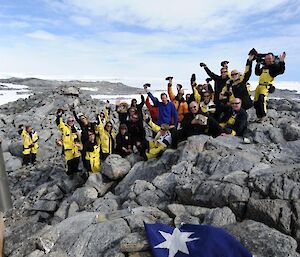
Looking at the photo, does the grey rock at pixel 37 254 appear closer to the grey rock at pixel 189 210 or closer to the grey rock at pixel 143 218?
the grey rock at pixel 143 218

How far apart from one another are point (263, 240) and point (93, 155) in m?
8.52

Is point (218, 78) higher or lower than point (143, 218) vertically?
higher

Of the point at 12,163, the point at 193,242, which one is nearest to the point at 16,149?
the point at 12,163

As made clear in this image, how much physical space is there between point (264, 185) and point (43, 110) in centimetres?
2508

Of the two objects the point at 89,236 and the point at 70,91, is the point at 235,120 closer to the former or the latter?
the point at 89,236

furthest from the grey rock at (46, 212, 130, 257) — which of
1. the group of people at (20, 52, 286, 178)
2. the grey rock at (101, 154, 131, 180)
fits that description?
the group of people at (20, 52, 286, 178)

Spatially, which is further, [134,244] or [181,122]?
[181,122]

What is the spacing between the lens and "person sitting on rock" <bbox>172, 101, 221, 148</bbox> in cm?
1112

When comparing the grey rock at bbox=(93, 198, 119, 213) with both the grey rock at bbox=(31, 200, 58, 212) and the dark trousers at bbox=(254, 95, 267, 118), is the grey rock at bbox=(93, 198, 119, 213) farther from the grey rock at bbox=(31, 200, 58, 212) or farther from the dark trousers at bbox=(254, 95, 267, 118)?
the dark trousers at bbox=(254, 95, 267, 118)

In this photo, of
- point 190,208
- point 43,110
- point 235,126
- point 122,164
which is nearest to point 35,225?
point 190,208

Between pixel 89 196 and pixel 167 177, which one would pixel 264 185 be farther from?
pixel 89 196

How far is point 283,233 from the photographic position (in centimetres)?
591

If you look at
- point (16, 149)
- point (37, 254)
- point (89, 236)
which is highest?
point (89, 236)

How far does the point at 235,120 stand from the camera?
1156 cm
